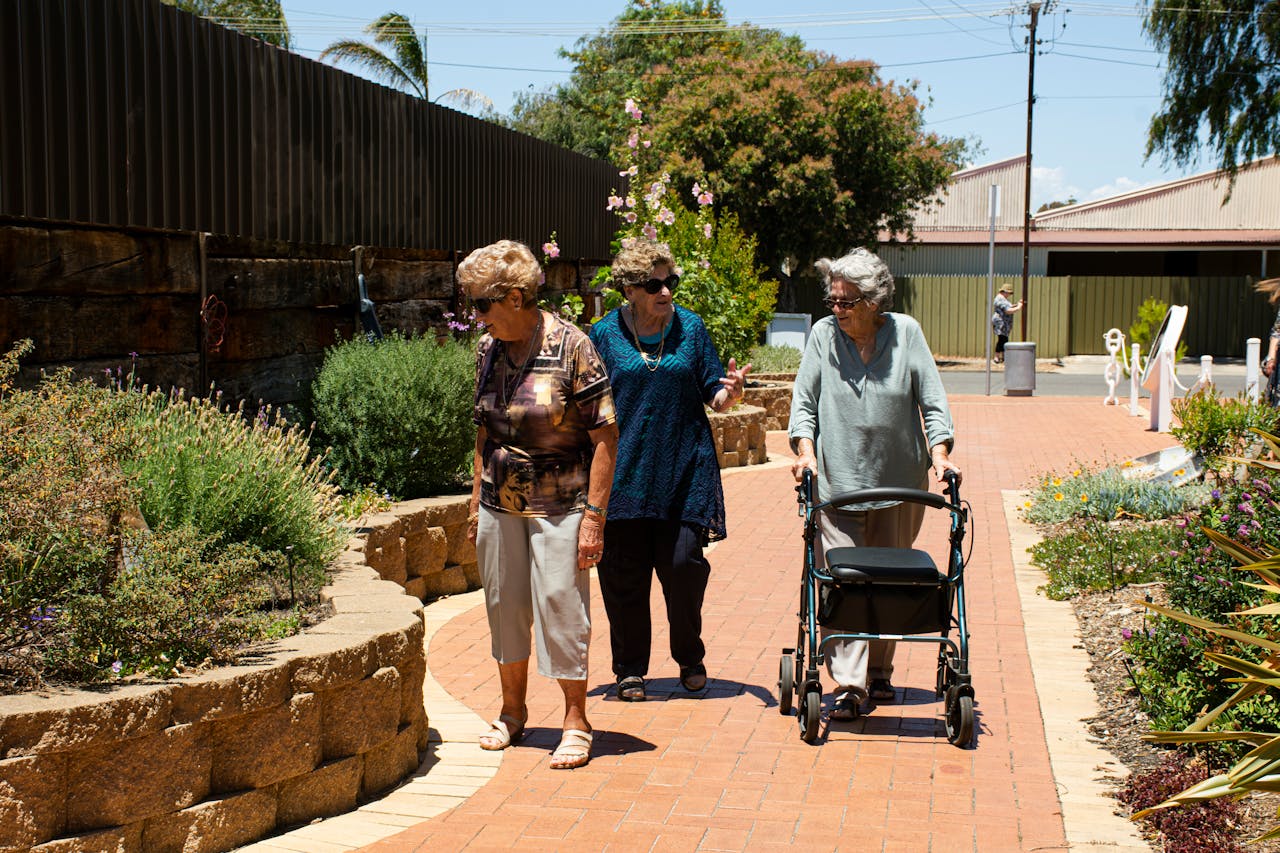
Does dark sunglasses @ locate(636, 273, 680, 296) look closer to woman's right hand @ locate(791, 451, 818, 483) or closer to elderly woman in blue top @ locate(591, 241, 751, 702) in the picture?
elderly woman in blue top @ locate(591, 241, 751, 702)

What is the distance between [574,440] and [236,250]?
4.04 meters

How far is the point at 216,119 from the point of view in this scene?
26.3 ft

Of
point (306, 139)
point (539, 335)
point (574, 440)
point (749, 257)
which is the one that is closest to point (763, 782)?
point (574, 440)

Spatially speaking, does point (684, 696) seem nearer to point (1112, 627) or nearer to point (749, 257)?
point (1112, 627)

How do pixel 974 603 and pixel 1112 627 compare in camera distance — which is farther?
pixel 974 603

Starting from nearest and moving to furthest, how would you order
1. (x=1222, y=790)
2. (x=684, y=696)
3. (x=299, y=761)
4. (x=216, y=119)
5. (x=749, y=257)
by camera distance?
(x=1222, y=790)
(x=299, y=761)
(x=684, y=696)
(x=216, y=119)
(x=749, y=257)

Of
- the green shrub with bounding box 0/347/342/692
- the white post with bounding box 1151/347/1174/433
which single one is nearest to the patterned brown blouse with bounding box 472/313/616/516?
the green shrub with bounding box 0/347/342/692

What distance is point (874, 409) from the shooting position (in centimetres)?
570

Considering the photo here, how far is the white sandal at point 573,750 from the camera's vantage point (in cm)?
516

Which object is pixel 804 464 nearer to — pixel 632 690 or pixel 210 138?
pixel 632 690

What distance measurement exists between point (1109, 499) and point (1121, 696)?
4125 mm

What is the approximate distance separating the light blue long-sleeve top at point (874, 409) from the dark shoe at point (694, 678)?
1054 mm

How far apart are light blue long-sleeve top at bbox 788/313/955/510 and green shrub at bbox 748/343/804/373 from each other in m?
13.2

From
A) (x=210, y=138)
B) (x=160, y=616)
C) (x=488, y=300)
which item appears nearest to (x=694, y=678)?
(x=488, y=300)
